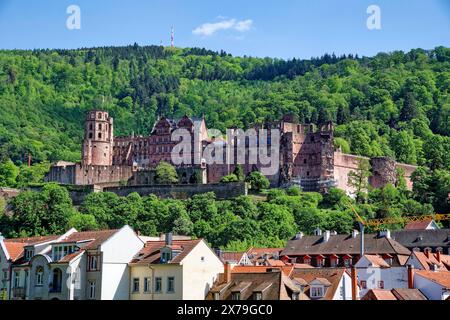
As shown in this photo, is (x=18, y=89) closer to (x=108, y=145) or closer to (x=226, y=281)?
(x=108, y=145)

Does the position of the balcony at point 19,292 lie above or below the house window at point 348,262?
above

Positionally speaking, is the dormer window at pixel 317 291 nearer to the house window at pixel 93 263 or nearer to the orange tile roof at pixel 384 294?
the orange tile roof at pixel 384 294

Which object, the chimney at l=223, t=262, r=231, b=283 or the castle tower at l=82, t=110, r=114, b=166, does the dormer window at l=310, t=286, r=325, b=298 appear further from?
the castle tower at l=82, t=110, r=114, b=166

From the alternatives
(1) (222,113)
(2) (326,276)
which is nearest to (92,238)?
(2) (326,276)

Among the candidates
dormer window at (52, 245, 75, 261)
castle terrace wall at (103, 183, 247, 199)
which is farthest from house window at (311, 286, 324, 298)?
castle terrace wall at (103, 183, 247, 199)

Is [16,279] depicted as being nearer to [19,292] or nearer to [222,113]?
[19,292]

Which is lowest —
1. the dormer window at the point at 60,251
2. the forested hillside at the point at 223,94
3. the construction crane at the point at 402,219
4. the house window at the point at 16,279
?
the construction crane at the point at 402,219

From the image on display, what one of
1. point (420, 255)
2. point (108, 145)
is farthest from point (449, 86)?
point (420, 255)

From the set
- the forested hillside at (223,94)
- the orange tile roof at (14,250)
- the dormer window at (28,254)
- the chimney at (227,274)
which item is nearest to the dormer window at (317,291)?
the chimney at (227,274)
